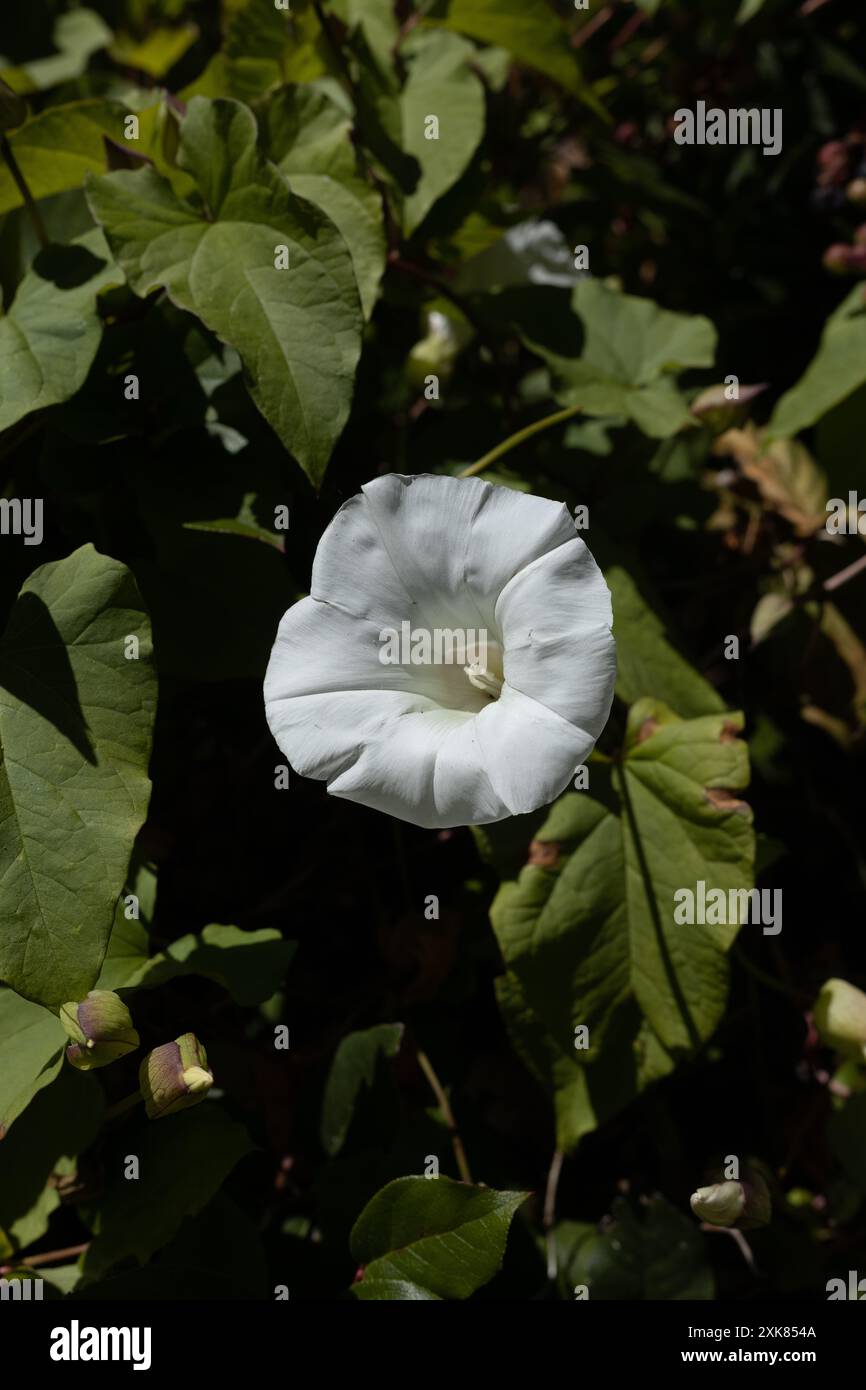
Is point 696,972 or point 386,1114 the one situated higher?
point 696,972


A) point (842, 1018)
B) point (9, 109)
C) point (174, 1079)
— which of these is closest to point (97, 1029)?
point (174, 1079)

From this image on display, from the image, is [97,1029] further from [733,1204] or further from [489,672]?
[733,1204]

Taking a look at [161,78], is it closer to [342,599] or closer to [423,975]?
[342,599]

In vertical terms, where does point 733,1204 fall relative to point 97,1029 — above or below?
below

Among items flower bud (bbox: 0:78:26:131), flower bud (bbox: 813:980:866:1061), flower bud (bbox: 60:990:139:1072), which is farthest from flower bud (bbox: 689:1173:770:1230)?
flower bud (bbox: 0:78:26:131)

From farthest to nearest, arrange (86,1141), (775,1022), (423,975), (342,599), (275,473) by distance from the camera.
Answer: (775,1022) < (423,975) < (275,473) < (86,1141) < (342,599)
